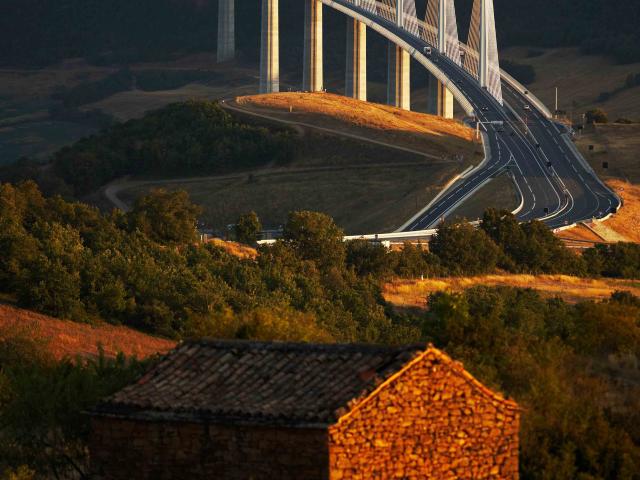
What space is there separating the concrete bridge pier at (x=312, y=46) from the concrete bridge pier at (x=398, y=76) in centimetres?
631

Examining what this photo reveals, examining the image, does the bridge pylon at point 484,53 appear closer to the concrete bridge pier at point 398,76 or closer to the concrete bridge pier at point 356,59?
the concrete bridge pier at point 398,76

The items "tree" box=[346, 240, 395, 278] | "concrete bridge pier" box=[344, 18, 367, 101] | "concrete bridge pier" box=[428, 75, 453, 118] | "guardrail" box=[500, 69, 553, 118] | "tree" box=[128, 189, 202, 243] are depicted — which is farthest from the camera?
"concrete bridge pier" box=[344, 18, 367, 101]

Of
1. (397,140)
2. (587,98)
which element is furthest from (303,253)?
(587,98)

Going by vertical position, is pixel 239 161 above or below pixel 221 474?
below

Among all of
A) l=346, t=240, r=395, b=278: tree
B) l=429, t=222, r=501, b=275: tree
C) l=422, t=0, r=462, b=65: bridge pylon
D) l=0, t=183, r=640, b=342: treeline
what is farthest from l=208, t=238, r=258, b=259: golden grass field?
l=422, t=0, r=462, b=65: bridge pylon

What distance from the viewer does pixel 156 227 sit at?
6862cm

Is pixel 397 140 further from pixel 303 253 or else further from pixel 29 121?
pixel 29 121

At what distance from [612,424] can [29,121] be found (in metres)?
170

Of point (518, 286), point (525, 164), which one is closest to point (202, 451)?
point (518, 286)

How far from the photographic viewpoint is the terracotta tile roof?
2172cm

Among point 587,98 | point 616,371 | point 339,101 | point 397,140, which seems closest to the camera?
point 616,371

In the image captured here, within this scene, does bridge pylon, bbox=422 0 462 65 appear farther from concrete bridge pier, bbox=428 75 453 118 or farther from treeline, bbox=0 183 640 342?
treeline, bbox=0 183 640 342

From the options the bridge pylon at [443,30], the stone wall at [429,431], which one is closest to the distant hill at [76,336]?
the stone wall at [429,431]

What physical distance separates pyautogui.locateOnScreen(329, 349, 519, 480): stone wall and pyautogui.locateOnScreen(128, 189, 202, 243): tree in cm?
4557
